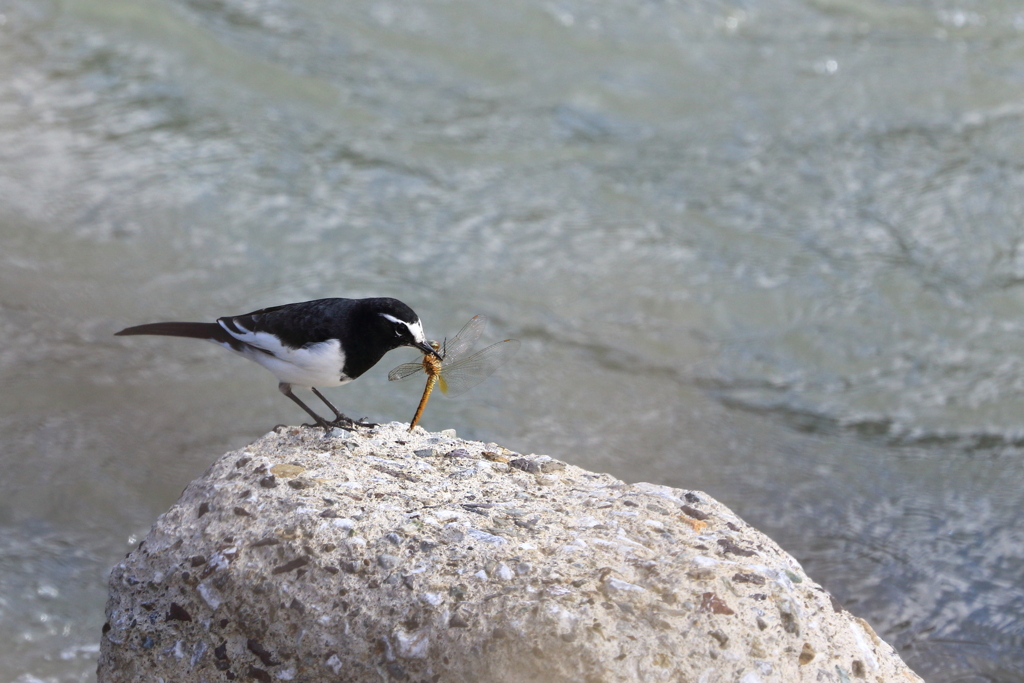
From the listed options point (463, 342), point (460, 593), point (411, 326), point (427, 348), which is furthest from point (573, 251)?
point (460, 593)

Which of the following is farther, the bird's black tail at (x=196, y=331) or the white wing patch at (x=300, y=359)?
the bird's black tail at (x=196, y=331)

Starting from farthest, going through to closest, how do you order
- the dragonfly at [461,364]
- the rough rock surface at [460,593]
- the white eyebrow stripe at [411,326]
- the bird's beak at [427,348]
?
the dragonfly at [461,364] < the bird's beak at [427,348] < the white eyebrow stripe at [411,326] < the rough rock surface at [460,593]

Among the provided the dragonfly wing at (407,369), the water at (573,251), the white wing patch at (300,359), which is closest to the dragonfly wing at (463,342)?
the dragonfly wing at (407,369)

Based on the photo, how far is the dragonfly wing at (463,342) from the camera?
12.6 feet

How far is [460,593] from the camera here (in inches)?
108

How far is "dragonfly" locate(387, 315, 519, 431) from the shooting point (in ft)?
12.5

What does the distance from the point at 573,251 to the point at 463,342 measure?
377 centimetres

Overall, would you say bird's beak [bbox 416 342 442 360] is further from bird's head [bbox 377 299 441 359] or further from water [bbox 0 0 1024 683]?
water [bbox 0 0 1024 683]

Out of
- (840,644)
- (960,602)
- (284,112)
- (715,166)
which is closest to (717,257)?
(715,166)

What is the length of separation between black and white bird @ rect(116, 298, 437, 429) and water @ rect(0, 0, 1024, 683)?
1483 millimetres

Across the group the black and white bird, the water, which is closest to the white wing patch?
the black and white bird

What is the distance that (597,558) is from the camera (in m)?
2.83

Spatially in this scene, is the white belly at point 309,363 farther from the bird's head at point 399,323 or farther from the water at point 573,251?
the water at point 573,251

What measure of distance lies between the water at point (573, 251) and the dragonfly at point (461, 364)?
1716mm
